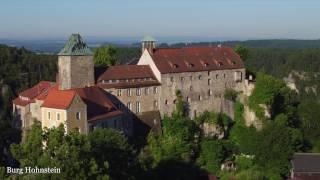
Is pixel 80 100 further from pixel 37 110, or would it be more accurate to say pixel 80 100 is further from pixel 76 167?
pixel 76 167

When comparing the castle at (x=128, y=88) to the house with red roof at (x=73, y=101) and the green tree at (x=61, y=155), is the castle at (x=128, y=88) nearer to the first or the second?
the house with red roof at (x=73, y=101)

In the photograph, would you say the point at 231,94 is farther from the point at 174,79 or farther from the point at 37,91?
the point at 37,91

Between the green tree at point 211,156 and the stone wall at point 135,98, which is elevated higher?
the stone wall at point 135,98

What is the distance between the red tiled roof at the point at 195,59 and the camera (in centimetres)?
6372

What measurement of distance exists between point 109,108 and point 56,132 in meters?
19.4

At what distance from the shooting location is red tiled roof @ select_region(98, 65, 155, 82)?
5903cm

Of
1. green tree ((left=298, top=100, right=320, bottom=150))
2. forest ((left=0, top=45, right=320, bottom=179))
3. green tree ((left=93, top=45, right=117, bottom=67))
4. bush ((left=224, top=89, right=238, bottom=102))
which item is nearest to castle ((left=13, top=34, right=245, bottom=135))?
bush ((left=224, top=89, right=238, bottom=102))

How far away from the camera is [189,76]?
64625mm

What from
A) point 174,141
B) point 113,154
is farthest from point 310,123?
point 113,154

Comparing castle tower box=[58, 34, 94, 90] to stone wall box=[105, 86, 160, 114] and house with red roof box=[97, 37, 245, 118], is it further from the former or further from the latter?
stone wall box=[105, 86, 160, 114]

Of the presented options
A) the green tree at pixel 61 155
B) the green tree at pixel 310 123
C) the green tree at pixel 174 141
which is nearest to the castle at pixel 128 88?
the green tree at pixel 174 141

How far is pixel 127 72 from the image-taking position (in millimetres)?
60406

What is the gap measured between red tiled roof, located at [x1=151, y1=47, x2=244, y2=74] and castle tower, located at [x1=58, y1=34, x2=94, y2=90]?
8178 millimetres

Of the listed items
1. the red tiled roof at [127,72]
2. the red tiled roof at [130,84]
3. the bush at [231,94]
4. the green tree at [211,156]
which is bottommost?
the green tree at [211,156]
